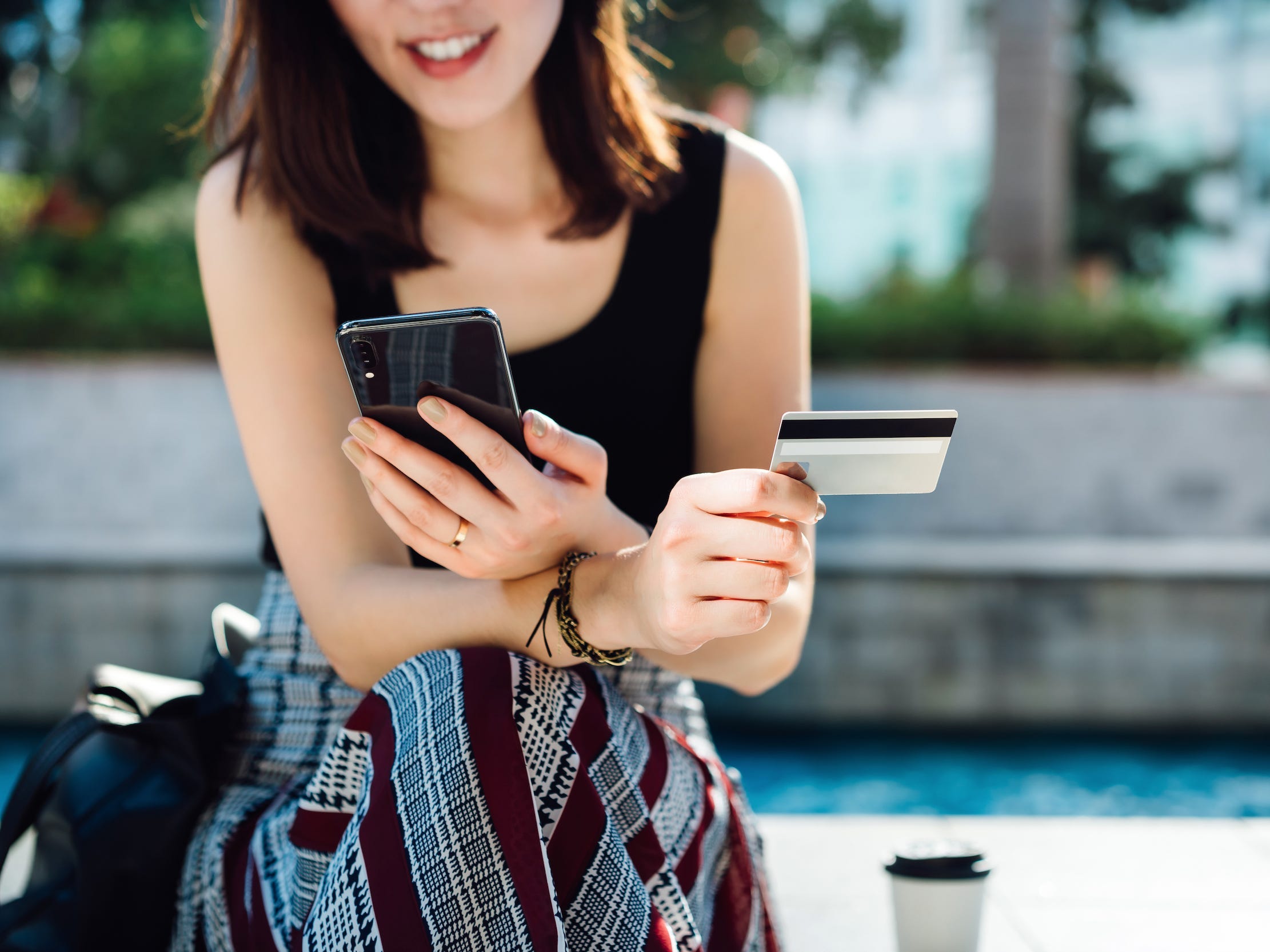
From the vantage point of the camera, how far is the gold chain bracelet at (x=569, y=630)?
1360 mm

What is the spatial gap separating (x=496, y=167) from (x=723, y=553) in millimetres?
994

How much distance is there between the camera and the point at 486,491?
1.30 metres

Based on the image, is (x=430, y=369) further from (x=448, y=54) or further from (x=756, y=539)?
(x=448, y=54)

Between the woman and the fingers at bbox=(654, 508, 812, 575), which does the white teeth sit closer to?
the woman

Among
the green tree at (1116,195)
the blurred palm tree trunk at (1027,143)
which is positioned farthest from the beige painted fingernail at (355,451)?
the green tree at (1116,195)

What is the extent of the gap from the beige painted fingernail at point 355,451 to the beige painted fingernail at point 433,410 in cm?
11

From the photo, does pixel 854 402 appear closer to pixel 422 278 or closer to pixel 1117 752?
pixel 1117 752

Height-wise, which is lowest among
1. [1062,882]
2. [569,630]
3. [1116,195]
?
[1062,882]

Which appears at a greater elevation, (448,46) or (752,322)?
(448,46)

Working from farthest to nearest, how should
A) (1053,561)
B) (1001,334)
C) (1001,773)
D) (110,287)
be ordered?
1. (110,287)
2. (1001,334)
3. (1053,561)
4. (1001,773)

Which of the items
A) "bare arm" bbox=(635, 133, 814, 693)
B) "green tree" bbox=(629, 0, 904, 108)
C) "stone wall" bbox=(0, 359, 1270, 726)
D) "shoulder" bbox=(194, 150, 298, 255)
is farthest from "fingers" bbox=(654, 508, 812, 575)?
"green tree" bbox=(629, 0, 904, 108)

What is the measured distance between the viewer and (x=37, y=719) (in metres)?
4.87

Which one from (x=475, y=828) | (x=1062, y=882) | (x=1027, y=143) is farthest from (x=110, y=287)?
(x=475, y=828)

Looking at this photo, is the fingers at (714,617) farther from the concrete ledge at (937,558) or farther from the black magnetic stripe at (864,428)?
the concrete ledge at (937,558)
